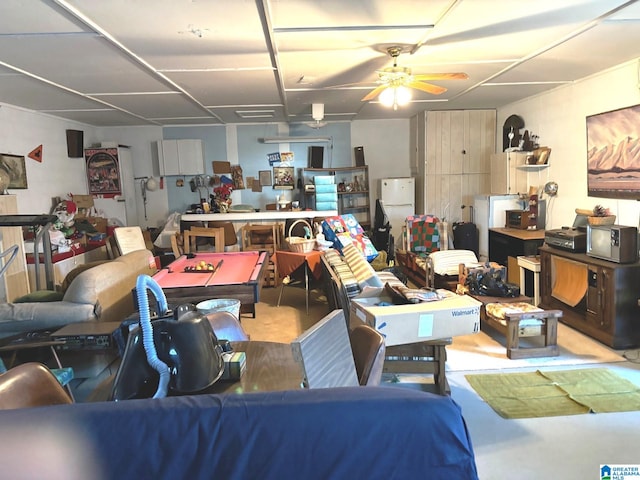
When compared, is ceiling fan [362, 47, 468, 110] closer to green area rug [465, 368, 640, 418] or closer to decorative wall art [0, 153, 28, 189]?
green area rug [465, 368, 640, 418]

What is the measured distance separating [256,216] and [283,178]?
135cm

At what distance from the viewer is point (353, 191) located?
25.8 feet

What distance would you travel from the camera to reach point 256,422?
1.01 metres

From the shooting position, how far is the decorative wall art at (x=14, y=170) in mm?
5195

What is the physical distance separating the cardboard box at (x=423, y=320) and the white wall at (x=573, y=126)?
8.21 ft

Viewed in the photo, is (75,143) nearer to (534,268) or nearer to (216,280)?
(216,280)

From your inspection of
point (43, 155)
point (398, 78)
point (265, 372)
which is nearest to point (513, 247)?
point (398, 78)

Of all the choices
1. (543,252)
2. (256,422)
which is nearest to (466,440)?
(256,422)

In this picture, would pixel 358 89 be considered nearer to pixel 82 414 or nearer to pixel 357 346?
pixel 357 346

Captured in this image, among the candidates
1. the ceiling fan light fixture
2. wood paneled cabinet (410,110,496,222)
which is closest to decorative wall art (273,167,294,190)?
the ceiling fan light fixture

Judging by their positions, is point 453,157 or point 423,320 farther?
point 453,157

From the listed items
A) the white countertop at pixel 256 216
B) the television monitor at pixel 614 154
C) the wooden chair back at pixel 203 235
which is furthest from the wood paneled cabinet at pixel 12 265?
the television monitor at pixel 614 154

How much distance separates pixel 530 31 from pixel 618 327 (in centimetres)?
254

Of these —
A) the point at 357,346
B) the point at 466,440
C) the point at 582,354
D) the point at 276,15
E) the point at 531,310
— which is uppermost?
the point at 276,15
